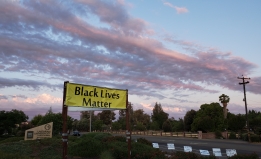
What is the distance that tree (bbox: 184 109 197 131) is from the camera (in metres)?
70.6

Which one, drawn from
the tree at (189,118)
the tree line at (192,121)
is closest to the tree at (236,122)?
the tree line at (192,121)

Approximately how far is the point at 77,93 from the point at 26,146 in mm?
9665

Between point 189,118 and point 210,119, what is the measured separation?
39.2 feet

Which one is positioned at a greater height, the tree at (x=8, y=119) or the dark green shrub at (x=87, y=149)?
the tree at (x=8, y=119)

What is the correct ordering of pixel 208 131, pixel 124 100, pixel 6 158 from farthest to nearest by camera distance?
pixel 208 131 → pixel 124 100 → pixel 6 158

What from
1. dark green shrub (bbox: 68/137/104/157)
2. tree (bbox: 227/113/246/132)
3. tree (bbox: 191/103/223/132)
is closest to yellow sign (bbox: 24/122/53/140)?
dark green shrub (bbox: 68/137/104/157)

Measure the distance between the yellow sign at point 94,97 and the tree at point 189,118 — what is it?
60.3 meters

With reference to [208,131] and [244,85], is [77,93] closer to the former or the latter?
[244,85]

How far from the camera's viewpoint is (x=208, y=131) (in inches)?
2309

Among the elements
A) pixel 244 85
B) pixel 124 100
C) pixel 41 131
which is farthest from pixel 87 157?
pixel 244 85

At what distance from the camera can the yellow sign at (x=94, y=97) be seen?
11.2m

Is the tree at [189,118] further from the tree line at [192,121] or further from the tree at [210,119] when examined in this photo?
the tree at [210,119]

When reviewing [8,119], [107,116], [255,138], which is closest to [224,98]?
[255,138]

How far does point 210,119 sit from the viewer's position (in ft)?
194
